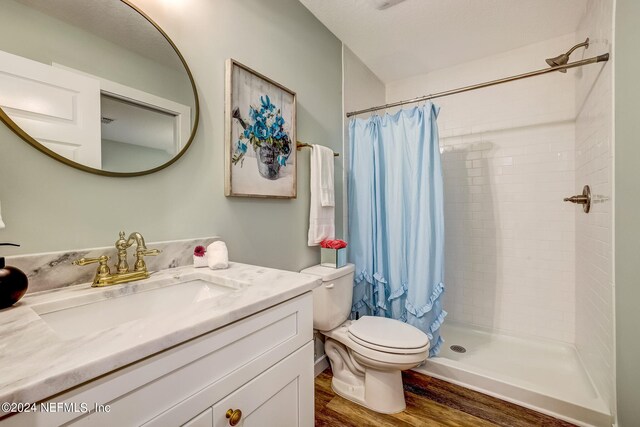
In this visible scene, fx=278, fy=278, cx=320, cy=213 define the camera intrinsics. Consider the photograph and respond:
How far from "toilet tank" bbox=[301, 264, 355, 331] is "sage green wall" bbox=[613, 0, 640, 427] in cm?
126

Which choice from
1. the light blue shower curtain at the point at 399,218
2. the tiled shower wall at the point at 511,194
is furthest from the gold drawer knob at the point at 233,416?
the tiled shower wall at the point at 511,194

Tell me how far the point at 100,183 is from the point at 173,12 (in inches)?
29.6

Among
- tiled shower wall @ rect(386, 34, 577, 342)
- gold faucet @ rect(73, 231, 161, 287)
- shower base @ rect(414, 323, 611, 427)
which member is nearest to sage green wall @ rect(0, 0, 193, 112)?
gold faucet @ rect(73, 231, 161, 287)

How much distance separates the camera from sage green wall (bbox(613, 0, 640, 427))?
3.61 feet

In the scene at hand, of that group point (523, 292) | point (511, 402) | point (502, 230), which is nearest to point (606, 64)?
point (502, 230)

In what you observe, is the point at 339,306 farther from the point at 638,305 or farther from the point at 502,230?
the point at 502,230

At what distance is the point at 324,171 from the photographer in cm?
179

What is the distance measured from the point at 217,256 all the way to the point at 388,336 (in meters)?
0.99

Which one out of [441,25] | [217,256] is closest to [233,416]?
[217,256]

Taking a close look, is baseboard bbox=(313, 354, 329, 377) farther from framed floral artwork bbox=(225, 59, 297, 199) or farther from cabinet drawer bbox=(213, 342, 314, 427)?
framed floral artwork bbox=(225, 59, 297, 199)

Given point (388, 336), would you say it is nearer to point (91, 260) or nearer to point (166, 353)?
point (166, 353)

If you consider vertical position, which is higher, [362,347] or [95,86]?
[95,86]

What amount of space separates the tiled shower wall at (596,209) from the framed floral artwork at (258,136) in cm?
158

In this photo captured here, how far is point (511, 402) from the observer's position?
1.55 meters
